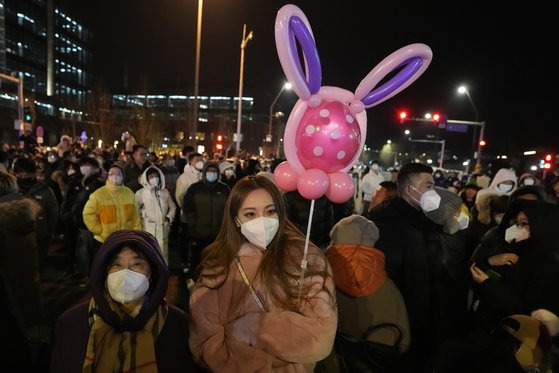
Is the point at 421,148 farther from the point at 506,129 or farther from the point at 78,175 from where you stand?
the point at 78,175

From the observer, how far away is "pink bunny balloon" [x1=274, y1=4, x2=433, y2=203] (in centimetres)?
238

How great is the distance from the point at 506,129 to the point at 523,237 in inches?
1894

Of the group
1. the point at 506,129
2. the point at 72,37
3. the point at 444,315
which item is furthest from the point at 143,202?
the point at 72,37

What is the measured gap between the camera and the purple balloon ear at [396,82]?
2729 mm

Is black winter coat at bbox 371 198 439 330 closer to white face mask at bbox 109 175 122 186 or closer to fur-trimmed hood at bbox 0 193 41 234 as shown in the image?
fur-trimmed hood at bbox 0 193 41 234

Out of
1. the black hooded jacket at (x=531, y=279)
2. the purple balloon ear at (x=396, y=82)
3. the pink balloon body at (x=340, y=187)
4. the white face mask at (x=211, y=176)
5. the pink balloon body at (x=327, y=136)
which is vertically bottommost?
the black hooded jacket at (x=531, y=279)

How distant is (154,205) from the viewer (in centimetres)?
583

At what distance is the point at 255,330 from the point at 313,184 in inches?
39.0

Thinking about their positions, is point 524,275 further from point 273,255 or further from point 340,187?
point 273,255

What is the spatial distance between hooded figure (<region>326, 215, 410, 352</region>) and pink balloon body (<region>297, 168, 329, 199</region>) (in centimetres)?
54

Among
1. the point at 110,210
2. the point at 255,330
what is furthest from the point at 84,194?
the point at 255,330

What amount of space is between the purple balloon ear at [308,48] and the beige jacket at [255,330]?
4.14 ft

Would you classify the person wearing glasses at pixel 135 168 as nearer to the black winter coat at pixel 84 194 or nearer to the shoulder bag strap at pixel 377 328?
the black winter coat at pixel 84 194

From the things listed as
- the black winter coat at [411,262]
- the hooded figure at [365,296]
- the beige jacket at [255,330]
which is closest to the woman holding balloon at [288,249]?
the beige jacket at [255,330]
